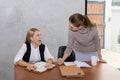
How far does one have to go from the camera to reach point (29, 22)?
3.61 metres

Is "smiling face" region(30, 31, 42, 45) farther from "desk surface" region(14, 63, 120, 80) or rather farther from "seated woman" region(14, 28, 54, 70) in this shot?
"desk surface" region(14, 63, 120, 80)

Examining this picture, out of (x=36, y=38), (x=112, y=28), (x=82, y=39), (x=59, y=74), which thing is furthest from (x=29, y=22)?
(x=112, y=28)

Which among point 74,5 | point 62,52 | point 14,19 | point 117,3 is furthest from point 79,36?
point 117,3

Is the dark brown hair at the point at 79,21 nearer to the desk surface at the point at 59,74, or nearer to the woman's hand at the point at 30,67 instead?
the desk surface at the point at 59,74

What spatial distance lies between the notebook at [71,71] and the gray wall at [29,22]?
4.44ft

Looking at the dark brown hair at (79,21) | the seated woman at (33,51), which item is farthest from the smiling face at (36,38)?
the dark brown hair at (79,21)

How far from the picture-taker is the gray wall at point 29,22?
11.6 feet

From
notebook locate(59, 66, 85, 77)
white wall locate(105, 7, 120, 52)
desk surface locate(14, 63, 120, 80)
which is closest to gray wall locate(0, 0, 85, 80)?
desk surface locate(14, 63, 120, 80)

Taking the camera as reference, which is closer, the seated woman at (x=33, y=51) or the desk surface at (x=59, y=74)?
the desk surface at (x=59, y=74)

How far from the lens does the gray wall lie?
3545 mm

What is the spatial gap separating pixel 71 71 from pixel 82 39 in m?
0.72

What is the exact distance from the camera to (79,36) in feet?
9.39

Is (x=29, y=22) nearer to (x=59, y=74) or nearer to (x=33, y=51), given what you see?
(x=33, y=51)

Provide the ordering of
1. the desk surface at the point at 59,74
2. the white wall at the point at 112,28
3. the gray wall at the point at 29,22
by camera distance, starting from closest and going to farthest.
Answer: the desk surface at the point at 59,74 → the gray wall at the point at 29,22 → the white wall at the point at 112,28
